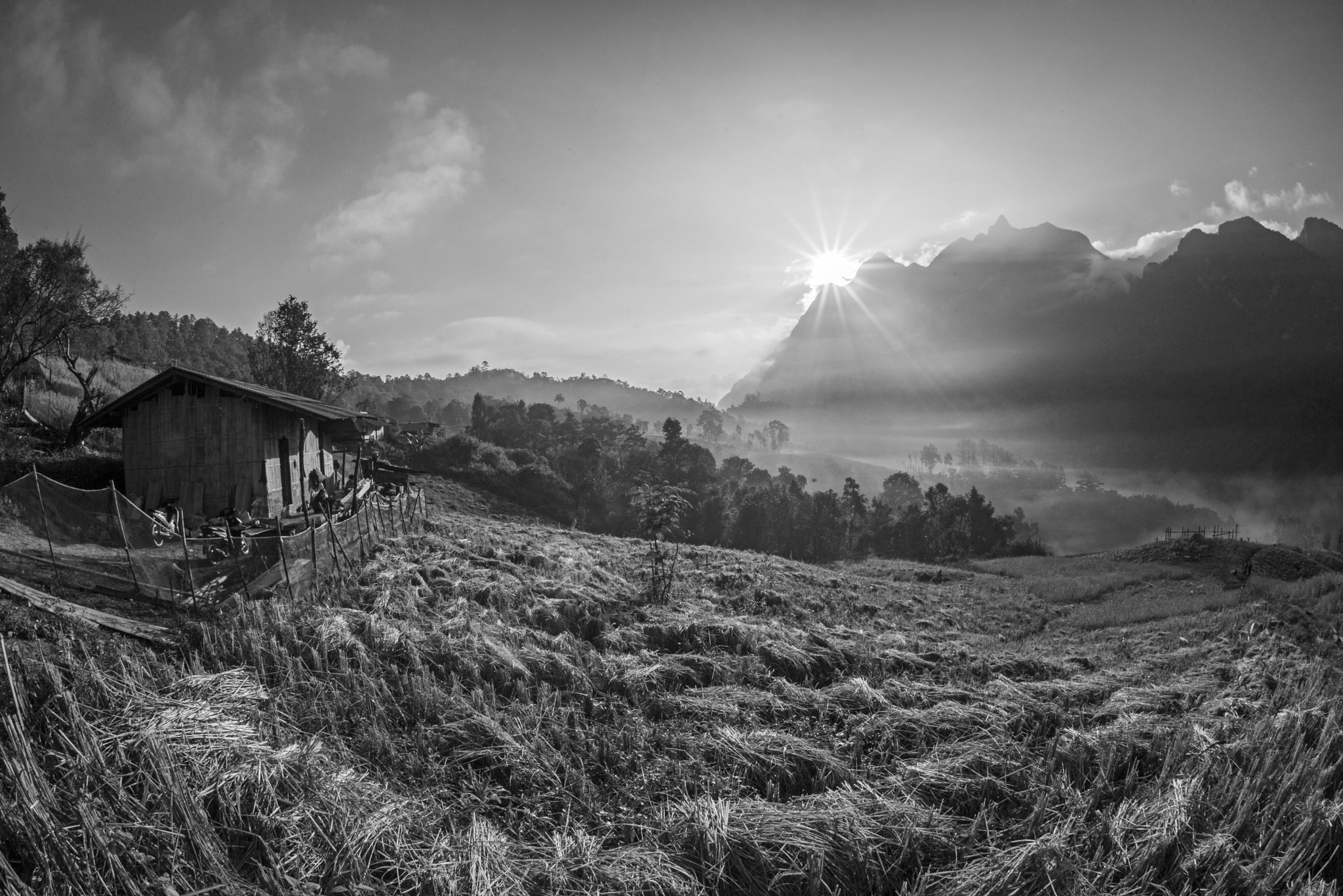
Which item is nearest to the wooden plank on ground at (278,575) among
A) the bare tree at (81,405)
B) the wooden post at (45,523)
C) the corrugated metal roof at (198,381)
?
the wooden post at (45,523)

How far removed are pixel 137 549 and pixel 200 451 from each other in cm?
1090

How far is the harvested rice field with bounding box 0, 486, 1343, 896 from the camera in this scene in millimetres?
4551

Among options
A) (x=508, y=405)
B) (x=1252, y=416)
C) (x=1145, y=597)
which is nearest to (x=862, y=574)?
(x=1145, y=597)

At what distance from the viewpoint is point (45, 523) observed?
377 inches

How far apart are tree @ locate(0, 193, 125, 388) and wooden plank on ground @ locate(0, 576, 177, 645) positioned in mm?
24758

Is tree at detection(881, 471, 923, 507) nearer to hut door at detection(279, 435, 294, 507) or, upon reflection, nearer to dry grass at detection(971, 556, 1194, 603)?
dry grass at detection(971, 556, 1194, 603)

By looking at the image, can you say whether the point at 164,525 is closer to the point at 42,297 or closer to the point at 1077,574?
the point at 42,297

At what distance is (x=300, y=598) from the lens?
409 inches

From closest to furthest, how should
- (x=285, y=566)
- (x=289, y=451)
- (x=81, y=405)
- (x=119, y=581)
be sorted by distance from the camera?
1. (x=119, y=581)
2. (x=285, y=566)
3. (x=289, y=451)
4. (x=81, y=405)

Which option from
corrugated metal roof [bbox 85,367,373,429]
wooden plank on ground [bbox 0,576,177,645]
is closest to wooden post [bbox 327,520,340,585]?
wooden plank on ground [bbox 0,576,177,645]

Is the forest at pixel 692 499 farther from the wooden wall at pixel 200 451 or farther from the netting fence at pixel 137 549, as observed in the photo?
the netting fence at pixel 137 549

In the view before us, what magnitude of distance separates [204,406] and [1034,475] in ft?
702

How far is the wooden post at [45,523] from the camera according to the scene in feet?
30.1

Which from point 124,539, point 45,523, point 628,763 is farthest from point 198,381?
point 628,763
